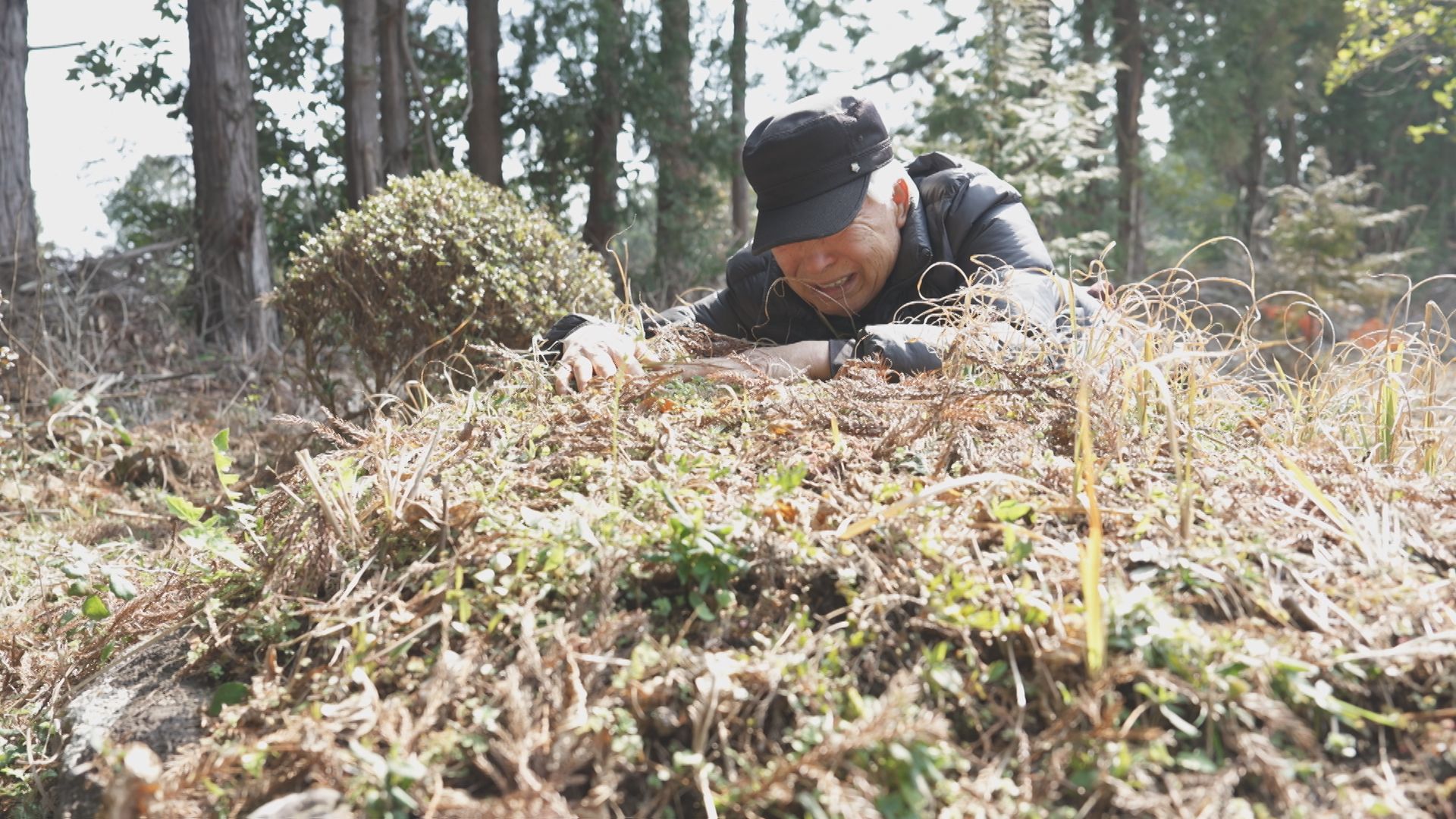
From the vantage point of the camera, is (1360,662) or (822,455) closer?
(1360,662)

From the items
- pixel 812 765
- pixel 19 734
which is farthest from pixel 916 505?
pixel 19 734

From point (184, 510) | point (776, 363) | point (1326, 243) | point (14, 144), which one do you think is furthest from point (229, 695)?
point (1326, 243)

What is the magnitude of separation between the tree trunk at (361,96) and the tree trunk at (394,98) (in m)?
0.65

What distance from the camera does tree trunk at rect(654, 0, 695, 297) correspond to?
12.7m

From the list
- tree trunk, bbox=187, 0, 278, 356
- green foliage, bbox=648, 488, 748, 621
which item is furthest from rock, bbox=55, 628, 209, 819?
tree trunk, bbox=187, 0, 278, 356

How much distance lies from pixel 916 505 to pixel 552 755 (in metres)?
0.74

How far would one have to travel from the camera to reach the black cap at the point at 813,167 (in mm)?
3039

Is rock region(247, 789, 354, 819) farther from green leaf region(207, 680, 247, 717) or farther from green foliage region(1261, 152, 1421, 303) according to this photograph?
green foliage region(1261, 152, 1421, 303)

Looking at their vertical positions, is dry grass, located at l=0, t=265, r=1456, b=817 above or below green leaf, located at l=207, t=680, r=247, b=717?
above

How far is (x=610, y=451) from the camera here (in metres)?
2.18

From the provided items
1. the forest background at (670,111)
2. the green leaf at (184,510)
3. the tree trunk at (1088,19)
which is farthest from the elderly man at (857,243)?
the tree trunk at (1088,19)

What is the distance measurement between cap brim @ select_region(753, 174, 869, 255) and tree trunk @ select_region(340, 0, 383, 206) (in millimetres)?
7440

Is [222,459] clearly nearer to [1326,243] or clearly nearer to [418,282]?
[418,282]

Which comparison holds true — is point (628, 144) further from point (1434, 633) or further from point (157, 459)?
point (1434, 633)
